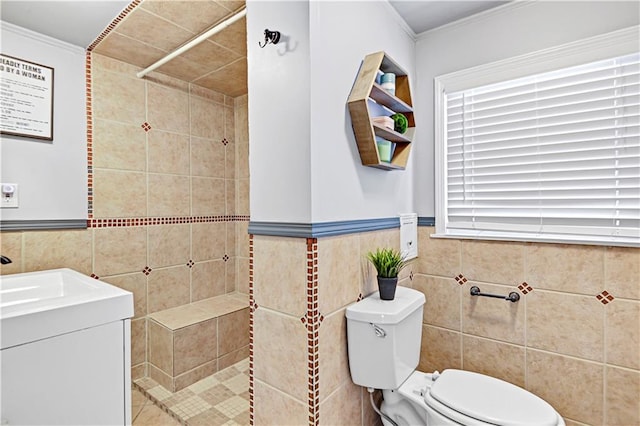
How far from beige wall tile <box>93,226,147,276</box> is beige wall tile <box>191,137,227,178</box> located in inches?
24.4

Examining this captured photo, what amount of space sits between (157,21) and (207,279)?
1.77 meters

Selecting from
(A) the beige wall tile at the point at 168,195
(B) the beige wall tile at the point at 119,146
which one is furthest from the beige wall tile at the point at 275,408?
(B) the beige wall tile at the point at 119,146

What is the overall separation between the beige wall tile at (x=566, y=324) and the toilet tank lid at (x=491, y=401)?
0.33 meters

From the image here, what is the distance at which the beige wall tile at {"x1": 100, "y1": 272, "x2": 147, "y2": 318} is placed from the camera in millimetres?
2098

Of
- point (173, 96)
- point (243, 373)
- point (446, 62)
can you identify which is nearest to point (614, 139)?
point (446, 62)

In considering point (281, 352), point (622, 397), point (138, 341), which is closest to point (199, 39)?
point (281, 352)

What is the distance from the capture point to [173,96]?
2.35 metres

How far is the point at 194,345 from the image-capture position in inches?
82.0

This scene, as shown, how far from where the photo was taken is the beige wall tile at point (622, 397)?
4.37ft

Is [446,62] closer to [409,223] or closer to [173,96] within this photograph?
[409,223]

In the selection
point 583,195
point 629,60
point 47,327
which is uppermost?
point 629,60

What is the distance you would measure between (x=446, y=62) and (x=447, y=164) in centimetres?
57

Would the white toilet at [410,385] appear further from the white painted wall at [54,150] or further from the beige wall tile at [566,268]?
the white painted wall at [54,150]

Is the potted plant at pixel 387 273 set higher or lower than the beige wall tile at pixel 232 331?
higher
